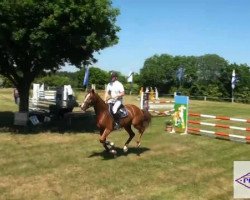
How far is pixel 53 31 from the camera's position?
67.4ft

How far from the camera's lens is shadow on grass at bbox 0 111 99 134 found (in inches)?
892

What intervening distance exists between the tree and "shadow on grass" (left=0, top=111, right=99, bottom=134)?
3117mm

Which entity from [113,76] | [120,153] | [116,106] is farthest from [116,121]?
[113,76]

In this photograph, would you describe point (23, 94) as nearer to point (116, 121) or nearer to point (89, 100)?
point (116, 121)

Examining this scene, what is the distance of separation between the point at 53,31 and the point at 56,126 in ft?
20.1

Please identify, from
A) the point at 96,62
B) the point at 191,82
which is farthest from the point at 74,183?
the point at 191,82

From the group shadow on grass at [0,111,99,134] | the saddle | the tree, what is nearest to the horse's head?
the saddle

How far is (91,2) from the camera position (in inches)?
832

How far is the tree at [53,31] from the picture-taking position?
1995 centimetres

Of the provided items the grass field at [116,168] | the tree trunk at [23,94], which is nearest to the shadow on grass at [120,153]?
the grass field at [116,168]

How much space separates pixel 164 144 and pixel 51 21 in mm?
7109

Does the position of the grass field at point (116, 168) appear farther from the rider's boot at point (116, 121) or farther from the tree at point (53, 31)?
the tree at point (53, 31)

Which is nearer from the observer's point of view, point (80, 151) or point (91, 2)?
point (80, 151)

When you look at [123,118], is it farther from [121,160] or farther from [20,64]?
[20,64]
